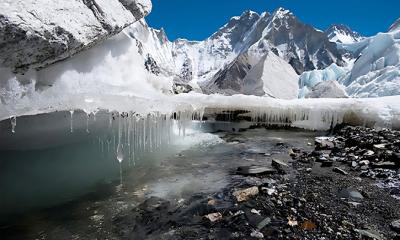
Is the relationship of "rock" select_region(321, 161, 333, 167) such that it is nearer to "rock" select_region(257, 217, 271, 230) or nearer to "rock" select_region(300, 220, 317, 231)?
"rock" select_region(300, 220, 317, 231)

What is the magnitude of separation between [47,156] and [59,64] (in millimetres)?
3084

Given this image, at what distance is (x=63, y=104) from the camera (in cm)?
931

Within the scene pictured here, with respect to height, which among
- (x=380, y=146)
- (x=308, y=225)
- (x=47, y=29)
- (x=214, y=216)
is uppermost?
(x=47, y=29)

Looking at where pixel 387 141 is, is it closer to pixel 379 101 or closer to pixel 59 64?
pixel 379 101

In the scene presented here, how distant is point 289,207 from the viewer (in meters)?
6.62

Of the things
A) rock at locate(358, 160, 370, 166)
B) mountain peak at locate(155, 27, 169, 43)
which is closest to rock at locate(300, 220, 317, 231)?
rock at locate(358, 160, 370, 166)

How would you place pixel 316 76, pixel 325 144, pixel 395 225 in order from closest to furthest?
1. pixel 395 225
2. pixel 325 144
3. pixel 316 76

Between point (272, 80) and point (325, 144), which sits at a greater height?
point (272, 80)

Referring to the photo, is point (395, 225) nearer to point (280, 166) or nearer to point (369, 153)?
point (280, 166)

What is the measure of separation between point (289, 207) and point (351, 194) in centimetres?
178

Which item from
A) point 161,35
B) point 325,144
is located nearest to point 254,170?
point 325,144

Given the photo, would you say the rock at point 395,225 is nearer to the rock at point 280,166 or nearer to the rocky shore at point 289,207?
the rocky shore at point 289,207

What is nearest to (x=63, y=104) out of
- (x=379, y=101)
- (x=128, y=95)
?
(x=128, y=95)

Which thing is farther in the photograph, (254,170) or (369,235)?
(254,170)
